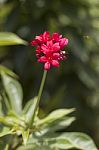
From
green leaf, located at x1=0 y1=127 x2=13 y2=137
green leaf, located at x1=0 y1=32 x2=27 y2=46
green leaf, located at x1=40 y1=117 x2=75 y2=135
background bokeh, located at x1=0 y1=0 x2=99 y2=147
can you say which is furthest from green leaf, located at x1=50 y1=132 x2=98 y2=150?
background bokeh, located at x1=0 y1=0 x2=99 y2=147

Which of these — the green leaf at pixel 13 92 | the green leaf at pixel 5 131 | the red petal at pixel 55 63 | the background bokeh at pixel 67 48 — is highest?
the red petal at pixel 55 63

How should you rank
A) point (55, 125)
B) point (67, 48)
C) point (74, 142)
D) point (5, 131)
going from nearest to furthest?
point (5, 131), point (74, 142), point (55, 125), point (67, 48)

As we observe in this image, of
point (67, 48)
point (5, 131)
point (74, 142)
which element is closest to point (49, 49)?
point (5, 131)

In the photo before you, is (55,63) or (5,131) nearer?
(55,63)

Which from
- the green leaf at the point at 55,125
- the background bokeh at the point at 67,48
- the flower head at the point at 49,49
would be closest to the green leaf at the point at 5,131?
the green leaf at the point at 55,125

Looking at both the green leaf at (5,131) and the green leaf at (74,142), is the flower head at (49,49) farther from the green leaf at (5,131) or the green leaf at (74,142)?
the green leaf at (74,142)

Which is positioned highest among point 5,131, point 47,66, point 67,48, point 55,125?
point 47,66

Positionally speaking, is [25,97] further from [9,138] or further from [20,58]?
[9,138]

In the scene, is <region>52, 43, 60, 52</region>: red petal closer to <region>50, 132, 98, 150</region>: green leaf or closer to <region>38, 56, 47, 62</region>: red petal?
<region>38, 56, 47, 62</region>: red petal

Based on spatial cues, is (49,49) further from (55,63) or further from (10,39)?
(10,39)
